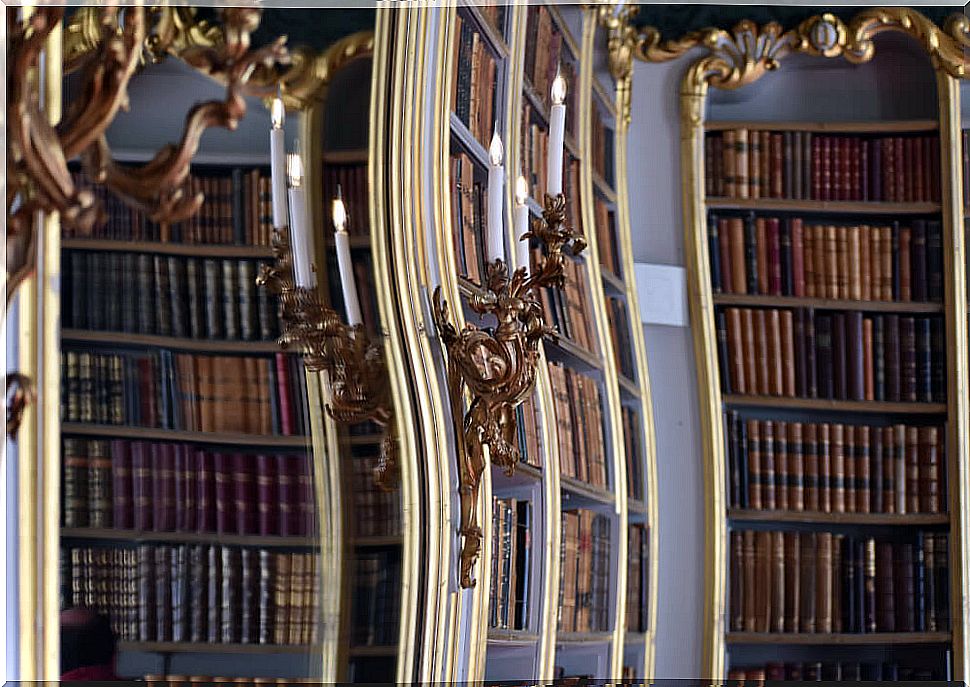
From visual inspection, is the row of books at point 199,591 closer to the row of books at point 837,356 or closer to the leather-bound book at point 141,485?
the leather-bound book at point 141,485

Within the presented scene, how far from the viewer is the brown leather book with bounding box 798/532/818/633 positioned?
10.2 ft

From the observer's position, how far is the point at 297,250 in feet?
5.18

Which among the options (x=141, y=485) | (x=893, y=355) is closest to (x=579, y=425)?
(x=893, y=355)

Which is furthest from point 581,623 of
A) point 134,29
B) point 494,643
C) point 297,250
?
point 134,29

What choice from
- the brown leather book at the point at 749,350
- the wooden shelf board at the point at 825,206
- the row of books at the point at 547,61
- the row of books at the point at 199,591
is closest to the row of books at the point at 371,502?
the row of books at the point at 199,591

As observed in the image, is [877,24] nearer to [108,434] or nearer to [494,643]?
[494,643]

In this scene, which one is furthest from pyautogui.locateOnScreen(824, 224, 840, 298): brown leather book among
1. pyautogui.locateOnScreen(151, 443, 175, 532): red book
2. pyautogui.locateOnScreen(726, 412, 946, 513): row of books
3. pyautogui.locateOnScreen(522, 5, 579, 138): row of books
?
pyautogui.locateOnScreen(151, 443, 175, 532): red book

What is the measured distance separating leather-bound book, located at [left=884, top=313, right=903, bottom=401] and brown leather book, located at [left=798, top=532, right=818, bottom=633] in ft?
1.41

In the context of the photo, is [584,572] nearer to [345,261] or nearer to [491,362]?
[491,362]

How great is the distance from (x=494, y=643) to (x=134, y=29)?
138cm

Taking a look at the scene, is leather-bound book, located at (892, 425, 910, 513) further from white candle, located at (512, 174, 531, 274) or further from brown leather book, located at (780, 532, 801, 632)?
white candle, located at (512, 174, 531, 274)

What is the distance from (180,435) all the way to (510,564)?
959 mm

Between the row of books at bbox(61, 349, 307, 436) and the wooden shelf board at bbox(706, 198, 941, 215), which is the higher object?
the wooden shelf board at bbox(706, 198, 941, 215)

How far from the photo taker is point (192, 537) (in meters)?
1.40
